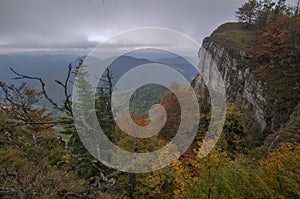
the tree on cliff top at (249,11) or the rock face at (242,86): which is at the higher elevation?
the tree on cliff top at (249,11)

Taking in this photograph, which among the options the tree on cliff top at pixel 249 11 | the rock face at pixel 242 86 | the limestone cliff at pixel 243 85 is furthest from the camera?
the tree on cliff top at pixel 249 11

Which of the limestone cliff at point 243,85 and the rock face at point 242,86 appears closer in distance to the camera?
the limestone cliff at point 243,85

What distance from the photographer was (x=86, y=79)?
16562mm

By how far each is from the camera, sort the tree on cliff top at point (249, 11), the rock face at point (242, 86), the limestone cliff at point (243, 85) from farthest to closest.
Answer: the tree on cliff top at point (249, 11) → the rock face at point (242, 86) → the limestone cliff at point (243, 85)

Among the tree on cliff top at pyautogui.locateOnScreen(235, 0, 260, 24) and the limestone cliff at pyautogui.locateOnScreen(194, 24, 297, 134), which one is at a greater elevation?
the tree on cliff top at pyautogui.locateOnScreen(235, 0, 260, 24)

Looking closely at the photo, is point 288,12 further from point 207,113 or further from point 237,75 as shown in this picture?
point 207,113

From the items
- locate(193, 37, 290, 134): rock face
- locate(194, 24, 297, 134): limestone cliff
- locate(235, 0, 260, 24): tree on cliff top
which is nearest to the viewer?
locate(194, 24, 297, 134): limestone cliff

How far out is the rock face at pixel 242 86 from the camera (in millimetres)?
22703

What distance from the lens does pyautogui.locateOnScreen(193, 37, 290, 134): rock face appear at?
74.5 feet

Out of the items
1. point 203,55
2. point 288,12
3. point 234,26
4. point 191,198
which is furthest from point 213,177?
point 234,26

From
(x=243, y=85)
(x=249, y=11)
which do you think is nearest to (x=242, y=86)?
(x=243, y=85)

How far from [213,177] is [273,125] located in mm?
17747

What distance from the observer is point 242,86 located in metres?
29.8

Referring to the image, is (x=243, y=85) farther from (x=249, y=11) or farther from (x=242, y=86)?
(x=249, y=11)
